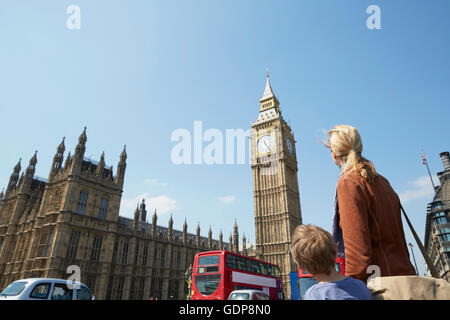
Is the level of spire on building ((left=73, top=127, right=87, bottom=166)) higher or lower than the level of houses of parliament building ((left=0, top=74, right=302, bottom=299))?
higher

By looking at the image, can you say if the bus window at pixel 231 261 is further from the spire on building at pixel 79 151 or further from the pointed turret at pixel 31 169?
the pointed turret at pixel 31 169

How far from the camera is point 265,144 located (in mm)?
53000

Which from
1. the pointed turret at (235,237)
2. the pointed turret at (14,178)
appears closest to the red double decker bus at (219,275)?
the pointed turret at (235,237)

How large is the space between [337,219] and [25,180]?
46.3 m

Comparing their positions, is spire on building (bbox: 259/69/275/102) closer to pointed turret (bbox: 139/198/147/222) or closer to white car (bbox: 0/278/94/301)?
pointed turret (bbox: 139/198/147/222)

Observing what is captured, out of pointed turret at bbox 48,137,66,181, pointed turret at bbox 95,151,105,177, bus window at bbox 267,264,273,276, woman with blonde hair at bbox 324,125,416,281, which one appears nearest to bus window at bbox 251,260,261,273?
bus window at bbox 267,264,273,276

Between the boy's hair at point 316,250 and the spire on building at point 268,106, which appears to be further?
the spire on building at point 268,106

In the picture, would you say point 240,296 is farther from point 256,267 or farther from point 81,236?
point 81,236

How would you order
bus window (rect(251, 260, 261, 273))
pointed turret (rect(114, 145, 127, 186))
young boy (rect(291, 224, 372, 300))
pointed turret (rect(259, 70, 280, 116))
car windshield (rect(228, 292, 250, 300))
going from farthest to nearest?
pointed turret (rect(259, 70, 280, 116)) < pointed turret (rect(114, 145, 127, 186)) < bus window (rect(251, 260, 261, 273)) < car windshield (rect(228, 292, 250, 300)) < young boy (rect(291, 224, 372, 300))

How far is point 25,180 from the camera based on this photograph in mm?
37688

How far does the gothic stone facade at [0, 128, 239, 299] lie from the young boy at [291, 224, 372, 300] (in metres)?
32.9

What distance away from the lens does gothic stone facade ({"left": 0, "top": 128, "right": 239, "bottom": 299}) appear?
97.5 feet

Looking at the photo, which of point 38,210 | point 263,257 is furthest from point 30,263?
point 263,257

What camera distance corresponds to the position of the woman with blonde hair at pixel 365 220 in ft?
6.68
